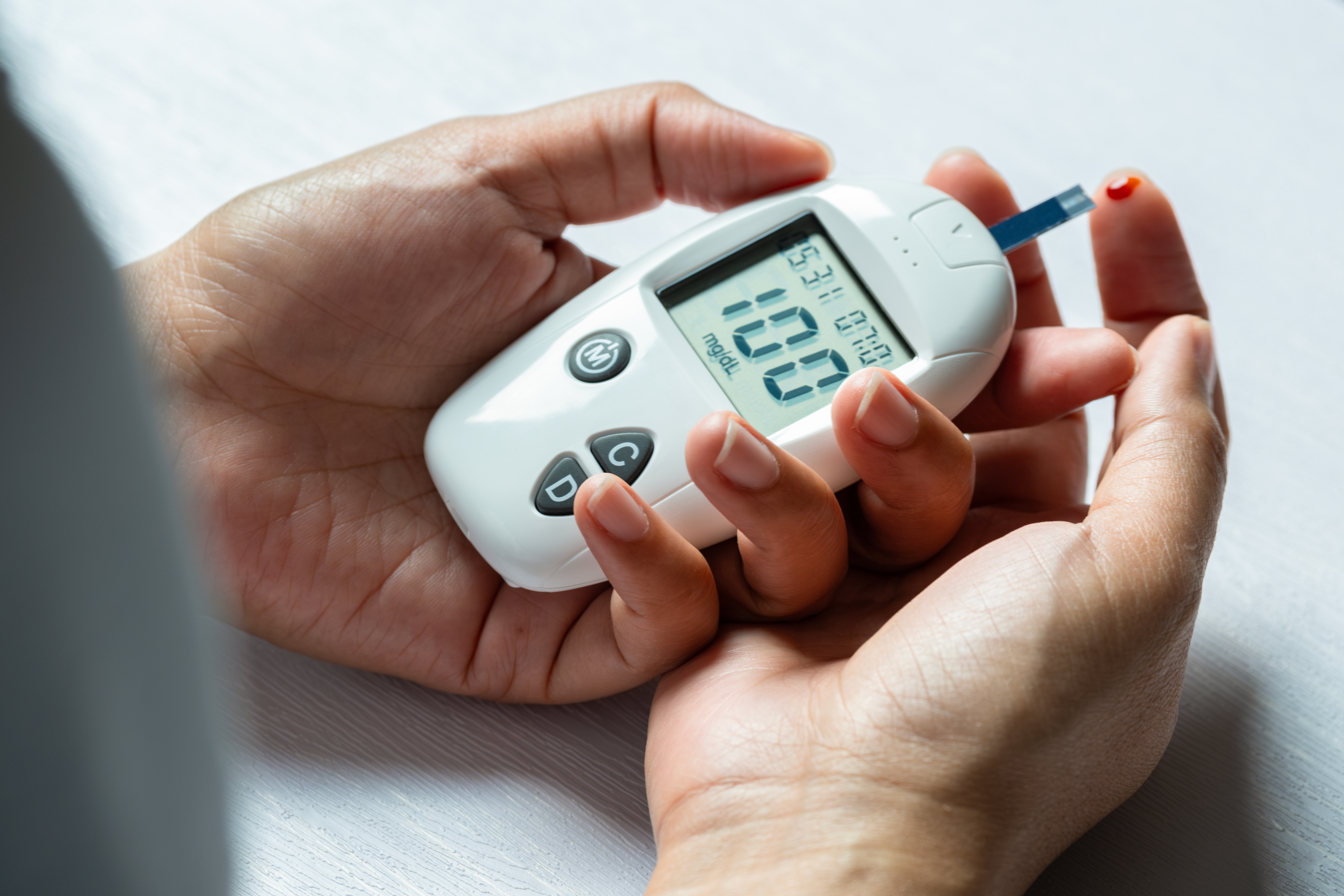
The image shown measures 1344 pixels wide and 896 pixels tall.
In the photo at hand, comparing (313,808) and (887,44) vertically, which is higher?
(887,44)

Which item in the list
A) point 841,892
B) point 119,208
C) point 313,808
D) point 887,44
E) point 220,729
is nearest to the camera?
point 220,729

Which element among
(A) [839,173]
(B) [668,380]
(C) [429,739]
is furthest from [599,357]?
(A) [839,173]

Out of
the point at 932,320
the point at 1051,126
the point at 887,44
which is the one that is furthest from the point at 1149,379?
the point at 887,44

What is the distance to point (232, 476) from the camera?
0.59 m

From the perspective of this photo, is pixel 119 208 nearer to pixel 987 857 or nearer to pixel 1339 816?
pixel 987 857

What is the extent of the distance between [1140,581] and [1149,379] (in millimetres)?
156

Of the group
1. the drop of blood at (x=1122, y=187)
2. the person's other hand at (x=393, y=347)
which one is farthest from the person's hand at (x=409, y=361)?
the drop of blood at (x=1122, y=187)

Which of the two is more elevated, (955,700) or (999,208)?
(999,208)

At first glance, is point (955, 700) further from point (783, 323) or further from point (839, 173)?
point (839, 173)

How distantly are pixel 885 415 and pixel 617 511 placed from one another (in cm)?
15

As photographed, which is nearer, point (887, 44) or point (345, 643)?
point (345, 643)

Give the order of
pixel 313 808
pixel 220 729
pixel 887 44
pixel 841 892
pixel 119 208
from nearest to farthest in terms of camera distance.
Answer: pixel 220 729 < pixel 841 892 < pixel 313 808 < pixel 119 208 < pixel 887 44

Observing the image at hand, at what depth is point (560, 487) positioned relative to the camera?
55 centimetres

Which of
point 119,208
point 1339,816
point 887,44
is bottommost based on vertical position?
point 1339,816
